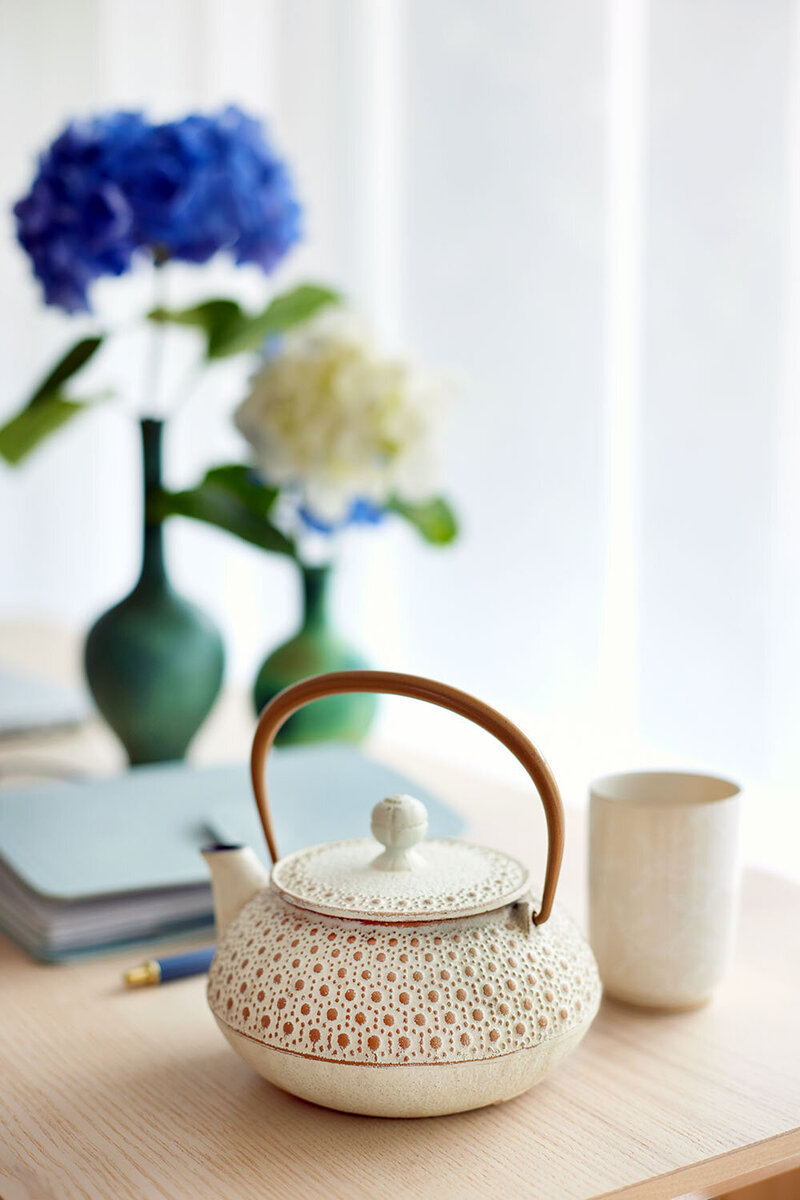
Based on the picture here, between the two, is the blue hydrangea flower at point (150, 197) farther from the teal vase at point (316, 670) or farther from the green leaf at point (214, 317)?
the teal vase at point (316, 670)

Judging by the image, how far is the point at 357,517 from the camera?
1.11m

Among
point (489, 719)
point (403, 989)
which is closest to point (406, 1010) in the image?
point (403, 989)

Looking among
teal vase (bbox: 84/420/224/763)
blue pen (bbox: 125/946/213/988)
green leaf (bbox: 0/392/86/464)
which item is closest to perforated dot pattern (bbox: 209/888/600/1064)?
blue pen (bbox: 125/946/213/988)

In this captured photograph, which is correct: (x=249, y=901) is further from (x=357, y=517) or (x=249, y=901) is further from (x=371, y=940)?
(x=357, y=517)

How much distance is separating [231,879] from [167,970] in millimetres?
112

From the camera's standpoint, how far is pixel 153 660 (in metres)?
1.09

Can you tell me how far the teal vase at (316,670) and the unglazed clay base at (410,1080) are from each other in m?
0.58

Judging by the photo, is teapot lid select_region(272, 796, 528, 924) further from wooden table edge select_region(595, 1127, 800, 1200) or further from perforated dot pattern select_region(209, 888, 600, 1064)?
wooden table edge select_region(595, 1127, 800, 1200)

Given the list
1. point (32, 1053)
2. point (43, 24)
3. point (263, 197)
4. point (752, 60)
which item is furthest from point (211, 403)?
point (32, 1053)

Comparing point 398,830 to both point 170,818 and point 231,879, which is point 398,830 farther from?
point 170,818

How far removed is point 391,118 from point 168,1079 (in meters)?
2.24

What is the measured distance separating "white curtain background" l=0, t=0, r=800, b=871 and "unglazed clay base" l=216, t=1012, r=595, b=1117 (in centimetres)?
128

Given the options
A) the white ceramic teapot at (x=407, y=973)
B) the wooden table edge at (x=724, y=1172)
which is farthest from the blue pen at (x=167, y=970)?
the wooden table edge at (x=724, y=1172)

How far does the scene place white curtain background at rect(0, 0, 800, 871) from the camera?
176cm
